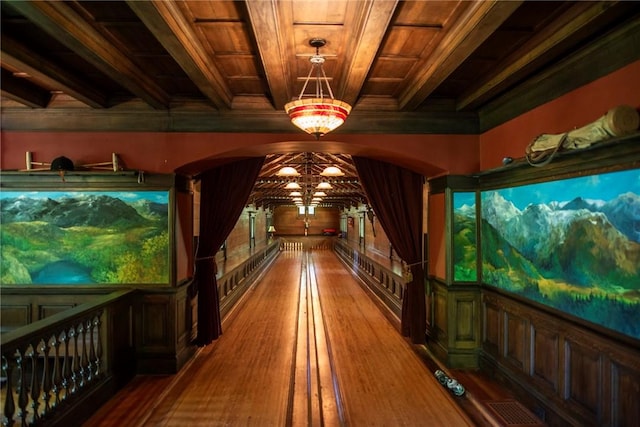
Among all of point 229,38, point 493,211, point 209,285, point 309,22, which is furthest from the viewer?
point 209,285

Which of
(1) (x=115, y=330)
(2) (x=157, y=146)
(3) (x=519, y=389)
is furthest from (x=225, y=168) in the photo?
(3) (x=519, y=389)

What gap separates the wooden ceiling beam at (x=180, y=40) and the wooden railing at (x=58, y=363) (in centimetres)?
228

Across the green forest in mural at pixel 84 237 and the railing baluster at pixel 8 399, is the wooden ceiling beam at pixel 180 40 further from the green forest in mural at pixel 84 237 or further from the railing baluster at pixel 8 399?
the railing baluster at pixel 8 399

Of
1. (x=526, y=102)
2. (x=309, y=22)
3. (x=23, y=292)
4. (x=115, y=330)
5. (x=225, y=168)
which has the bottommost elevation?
(x=115, y=330)

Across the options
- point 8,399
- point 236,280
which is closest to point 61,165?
point 8,399

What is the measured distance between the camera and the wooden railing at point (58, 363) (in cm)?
258

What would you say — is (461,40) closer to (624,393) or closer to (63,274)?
Answer: (624,393)

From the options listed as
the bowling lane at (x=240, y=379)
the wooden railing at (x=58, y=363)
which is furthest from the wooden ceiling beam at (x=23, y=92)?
the bowling lane at (x=240, y=379)

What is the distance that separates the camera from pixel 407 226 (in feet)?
17.3

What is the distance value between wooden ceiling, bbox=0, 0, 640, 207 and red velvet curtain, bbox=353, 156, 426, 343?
900 millimetres

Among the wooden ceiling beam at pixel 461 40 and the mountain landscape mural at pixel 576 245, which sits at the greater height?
the wooden ceiling beam at pixel 461 40

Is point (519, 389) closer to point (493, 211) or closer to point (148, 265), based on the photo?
point (493, 211)

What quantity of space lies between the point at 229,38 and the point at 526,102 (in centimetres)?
279

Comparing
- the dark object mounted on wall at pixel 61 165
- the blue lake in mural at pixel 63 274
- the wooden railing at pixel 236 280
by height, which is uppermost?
the dark object mounted on wall at pixel 61 165
